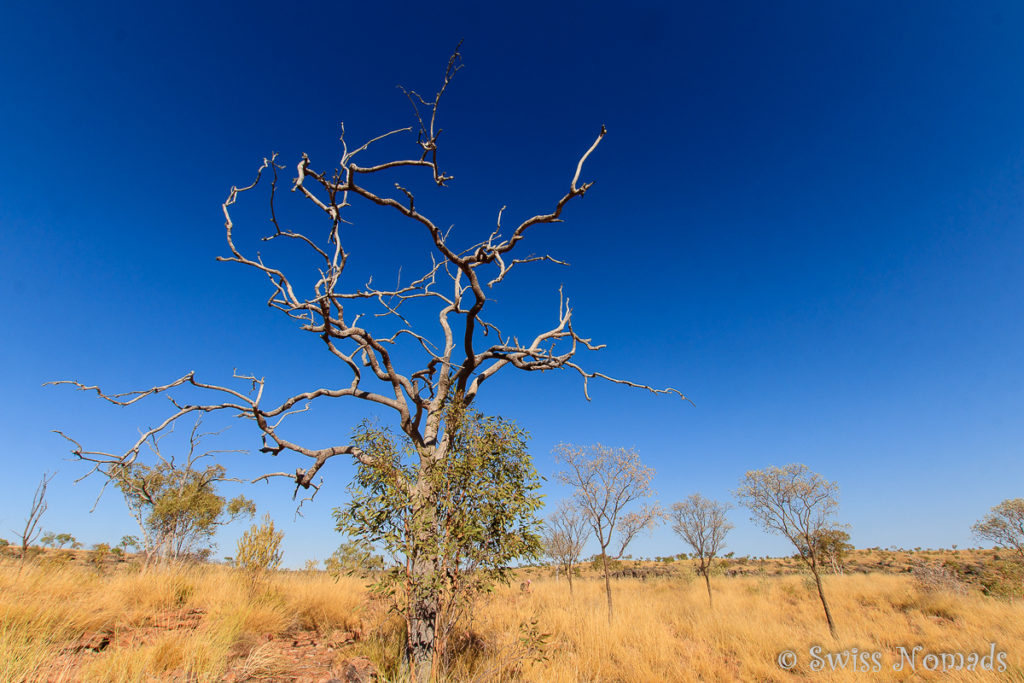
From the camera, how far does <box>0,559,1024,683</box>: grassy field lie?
16.2 feet

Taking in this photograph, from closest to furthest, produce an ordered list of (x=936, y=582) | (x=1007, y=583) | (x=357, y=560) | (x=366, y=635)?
(x=357, y=560) → (x=366, y=635) → (x=1007, y=583) → (x=936, y=582)

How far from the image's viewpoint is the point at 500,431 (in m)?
6.30

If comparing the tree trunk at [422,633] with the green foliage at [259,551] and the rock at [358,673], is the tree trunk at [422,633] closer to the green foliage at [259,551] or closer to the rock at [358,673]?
the rock at [358,673]

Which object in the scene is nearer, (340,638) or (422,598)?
(422,598)

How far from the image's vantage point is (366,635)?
7684 mm

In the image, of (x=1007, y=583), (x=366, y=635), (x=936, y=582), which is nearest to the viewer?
(x=366, y=635)

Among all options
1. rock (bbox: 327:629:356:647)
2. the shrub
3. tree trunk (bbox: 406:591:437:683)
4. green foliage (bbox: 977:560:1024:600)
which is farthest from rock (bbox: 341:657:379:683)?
the shrub

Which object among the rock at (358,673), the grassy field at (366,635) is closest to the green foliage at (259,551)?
the grassy field at (366,635)

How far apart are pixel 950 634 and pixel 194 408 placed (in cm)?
1933

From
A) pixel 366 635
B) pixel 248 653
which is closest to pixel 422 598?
pixel 248 653

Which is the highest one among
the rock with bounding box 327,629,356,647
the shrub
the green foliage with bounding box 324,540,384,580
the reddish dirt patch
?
the green foliage with bounding box 324,540,384,580

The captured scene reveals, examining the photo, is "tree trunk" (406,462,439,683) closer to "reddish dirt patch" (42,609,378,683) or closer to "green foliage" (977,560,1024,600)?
"reddish dirt patch" (42,609,378,683)

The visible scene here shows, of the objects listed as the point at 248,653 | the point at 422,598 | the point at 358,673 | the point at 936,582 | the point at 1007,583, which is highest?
the point at 422,598

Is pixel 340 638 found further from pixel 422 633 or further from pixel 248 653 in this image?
pixel 422 633
